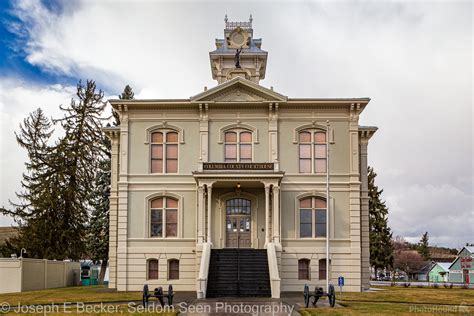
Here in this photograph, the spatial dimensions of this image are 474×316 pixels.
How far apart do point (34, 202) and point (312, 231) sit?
2062 centimetres

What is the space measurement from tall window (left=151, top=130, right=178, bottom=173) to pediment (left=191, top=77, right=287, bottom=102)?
100 inches

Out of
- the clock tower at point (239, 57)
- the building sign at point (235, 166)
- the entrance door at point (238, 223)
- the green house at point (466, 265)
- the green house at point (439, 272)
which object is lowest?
the green house at point (439, 272)

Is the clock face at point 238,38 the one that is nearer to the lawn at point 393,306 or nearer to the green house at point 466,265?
the lawn at point 393,306

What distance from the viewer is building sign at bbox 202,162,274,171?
3216 cm

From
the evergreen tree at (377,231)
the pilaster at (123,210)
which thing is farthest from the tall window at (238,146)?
the evergreen tree at (377,231)

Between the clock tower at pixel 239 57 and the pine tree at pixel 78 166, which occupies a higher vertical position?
the clock tower at pixel 239 57

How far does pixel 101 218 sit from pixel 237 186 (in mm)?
17627

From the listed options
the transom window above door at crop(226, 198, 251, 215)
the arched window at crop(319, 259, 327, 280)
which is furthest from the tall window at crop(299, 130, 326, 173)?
the arched window at crop(319, 259, 327, 280)

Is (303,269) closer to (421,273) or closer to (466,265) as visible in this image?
(466,265)

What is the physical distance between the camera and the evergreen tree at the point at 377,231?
55750mm

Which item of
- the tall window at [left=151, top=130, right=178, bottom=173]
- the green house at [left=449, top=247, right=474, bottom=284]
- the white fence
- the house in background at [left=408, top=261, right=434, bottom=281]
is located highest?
the tall window at [left=151, top=130, right=178, bottom=173]

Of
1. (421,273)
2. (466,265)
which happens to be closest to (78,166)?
(466,265)

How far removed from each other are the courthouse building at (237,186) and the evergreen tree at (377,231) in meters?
21.8

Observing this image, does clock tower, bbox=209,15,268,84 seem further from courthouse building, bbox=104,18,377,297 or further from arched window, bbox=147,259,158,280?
arched window, bbox=147,259,158,280
